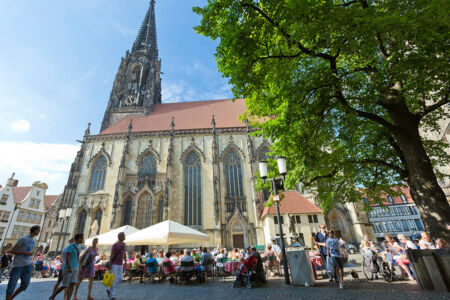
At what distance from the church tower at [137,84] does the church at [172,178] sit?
269 centimetres

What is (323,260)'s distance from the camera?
276 inches

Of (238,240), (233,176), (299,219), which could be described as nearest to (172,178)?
(233,176)

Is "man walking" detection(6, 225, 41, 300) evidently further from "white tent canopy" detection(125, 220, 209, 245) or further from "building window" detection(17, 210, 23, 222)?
"building window" detection(17, 210, 23, 222)

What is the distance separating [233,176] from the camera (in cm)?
2212

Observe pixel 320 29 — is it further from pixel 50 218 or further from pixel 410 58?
pixel 50 218

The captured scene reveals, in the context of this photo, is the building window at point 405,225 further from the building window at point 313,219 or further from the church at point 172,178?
the church at point 172,178

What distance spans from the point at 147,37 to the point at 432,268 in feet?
147

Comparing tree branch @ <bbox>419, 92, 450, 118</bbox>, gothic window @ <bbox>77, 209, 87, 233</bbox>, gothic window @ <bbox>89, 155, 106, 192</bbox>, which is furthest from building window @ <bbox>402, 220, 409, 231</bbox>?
gothic window @ <bbox>77, 209, 87, 233</bbox>

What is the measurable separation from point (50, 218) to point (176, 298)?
41.4 meters

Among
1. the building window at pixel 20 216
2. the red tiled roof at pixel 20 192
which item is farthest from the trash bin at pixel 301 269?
the red tiled roof at pixel 20 192

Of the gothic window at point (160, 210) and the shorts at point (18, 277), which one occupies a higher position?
the gothic window at point (160, 210)

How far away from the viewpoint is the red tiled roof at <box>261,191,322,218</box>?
1739cm

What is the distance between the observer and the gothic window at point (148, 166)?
→ 2262 centimetres

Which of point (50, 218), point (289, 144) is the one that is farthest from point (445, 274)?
point (50, 218)
